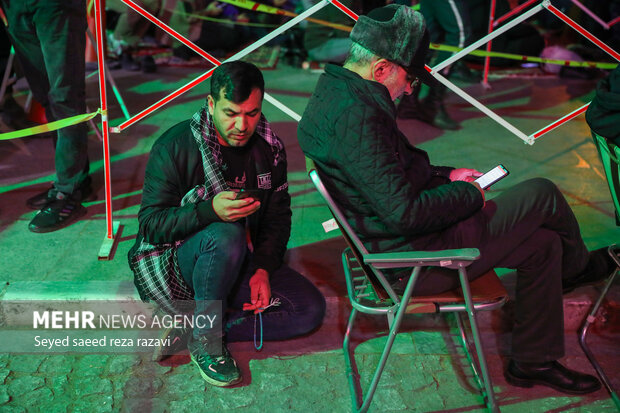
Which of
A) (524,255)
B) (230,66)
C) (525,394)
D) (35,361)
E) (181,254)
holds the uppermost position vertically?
(230,66)

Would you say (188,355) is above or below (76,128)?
below

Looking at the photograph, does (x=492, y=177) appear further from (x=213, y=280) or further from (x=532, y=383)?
(x=213, y=280)

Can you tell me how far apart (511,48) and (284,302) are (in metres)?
6.64

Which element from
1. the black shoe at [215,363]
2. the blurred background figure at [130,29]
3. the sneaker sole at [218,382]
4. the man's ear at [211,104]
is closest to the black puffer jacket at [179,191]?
the man's ear at [211,104]

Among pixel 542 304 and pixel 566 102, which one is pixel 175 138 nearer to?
pixel 542 304

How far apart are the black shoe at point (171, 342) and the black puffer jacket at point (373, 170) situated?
1.01 meters

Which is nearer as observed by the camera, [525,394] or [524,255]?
[524,255]

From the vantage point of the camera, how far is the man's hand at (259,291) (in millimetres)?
2811

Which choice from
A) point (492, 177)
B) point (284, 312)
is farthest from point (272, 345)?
point (492, 177)

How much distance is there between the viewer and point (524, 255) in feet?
8.57

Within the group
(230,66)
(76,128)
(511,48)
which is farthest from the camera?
(511,48)

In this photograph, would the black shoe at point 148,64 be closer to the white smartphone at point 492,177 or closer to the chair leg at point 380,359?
the chair leg at point 380,359

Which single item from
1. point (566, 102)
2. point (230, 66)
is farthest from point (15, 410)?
point (566, 102)

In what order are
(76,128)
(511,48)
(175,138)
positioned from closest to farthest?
(175,138) → (76,128) → (511,48)
